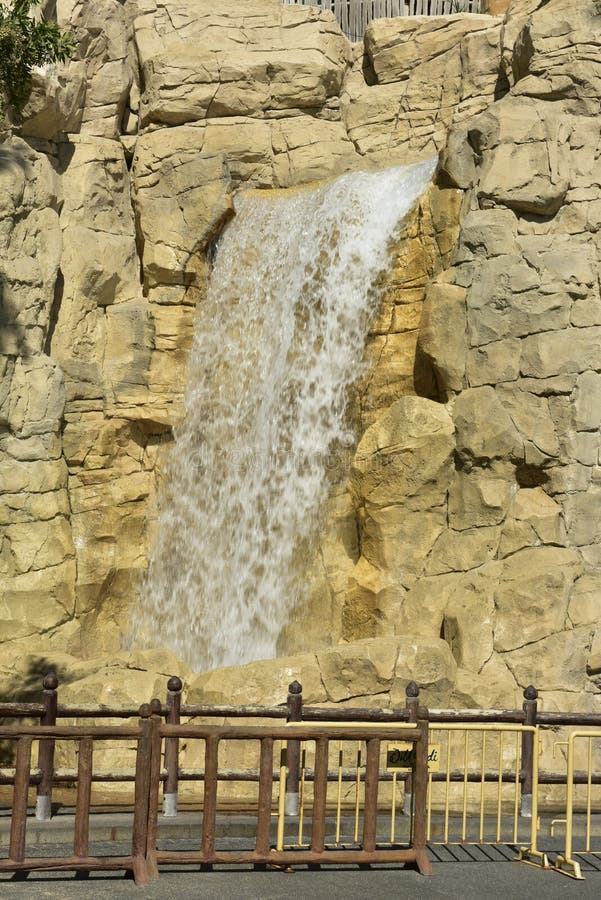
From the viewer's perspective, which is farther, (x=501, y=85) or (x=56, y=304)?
(x=501, y=85)

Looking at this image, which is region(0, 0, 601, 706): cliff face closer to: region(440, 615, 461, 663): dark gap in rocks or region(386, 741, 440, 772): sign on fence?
region(440, 615, 461, 663): dark gap in rocks

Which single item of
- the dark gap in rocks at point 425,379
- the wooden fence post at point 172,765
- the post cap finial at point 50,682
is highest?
the dark gap in rocks at point 425,379

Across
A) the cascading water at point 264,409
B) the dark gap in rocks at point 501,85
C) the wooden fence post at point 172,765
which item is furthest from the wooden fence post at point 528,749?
the dark gap in rocks at point 501,85

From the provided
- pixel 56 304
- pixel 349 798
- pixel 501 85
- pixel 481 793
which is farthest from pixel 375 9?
pixel 481 793

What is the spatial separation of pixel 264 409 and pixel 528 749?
8.43m

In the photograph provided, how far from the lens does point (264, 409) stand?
59.9 ft

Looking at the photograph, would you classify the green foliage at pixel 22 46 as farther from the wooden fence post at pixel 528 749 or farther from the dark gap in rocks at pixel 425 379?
the wooden fence post at pixel 528 749

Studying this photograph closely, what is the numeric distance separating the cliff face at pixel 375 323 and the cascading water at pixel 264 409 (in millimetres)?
409

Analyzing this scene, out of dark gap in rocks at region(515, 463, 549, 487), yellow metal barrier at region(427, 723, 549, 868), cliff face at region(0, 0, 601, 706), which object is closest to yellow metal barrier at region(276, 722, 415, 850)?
yellow metal barrier at region(427, 723, 549, 868)

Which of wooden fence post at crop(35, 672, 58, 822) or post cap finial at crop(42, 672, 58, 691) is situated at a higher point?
post cap finial at crop(42, 672, 58, 691)

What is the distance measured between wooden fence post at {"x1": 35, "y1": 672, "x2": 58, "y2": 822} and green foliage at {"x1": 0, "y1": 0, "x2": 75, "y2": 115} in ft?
24.5

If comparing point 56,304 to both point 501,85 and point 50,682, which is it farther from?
point 50,682

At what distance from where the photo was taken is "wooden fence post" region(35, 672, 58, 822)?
10.4 metres

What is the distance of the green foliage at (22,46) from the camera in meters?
13.8
